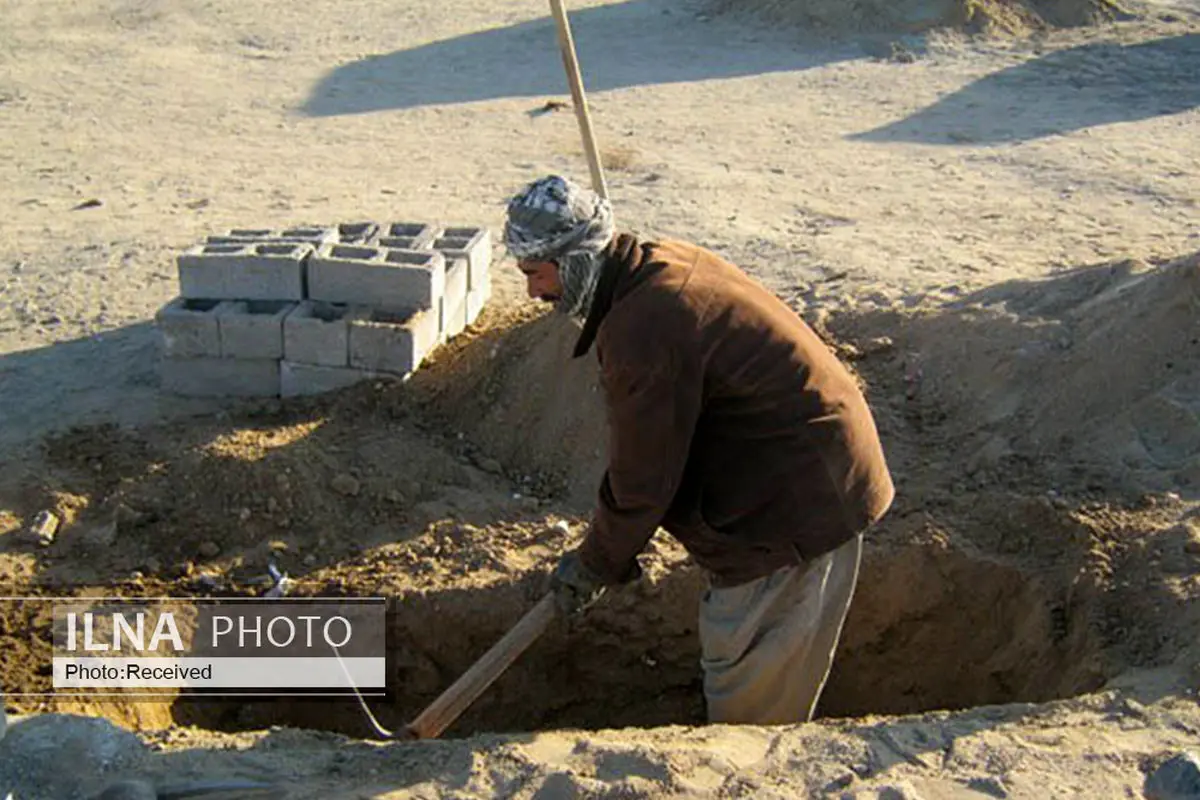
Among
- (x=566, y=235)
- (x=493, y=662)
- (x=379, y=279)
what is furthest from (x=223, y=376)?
(x=566, y=235)

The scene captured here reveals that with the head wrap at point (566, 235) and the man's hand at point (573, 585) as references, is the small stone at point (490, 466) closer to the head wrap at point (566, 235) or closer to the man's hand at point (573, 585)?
the man's hand at point (573, 585)

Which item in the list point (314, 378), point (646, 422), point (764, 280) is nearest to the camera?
point (646, 422)

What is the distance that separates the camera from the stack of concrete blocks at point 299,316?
6023mm

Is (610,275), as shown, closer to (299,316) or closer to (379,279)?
(379,279)

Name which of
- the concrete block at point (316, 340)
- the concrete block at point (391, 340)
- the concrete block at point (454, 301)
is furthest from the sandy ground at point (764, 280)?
the concrete block at point (454, 301)

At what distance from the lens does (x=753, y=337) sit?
3.52 meters

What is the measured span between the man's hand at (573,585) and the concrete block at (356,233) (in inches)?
121

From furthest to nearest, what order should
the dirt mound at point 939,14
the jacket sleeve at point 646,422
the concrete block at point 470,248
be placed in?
1. the dirt mound at point 939,14
2. the concrete block at point 470,248
3. the jacket sleeve at point 646,422

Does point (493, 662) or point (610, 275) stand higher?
point (610, 275)

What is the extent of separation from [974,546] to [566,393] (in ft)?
5.83

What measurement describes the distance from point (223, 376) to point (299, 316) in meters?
0.43

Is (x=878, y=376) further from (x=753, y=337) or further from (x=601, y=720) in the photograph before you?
(x=753, y=337)

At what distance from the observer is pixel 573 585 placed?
3846mm

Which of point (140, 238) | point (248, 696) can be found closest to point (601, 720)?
point (248, 696)
